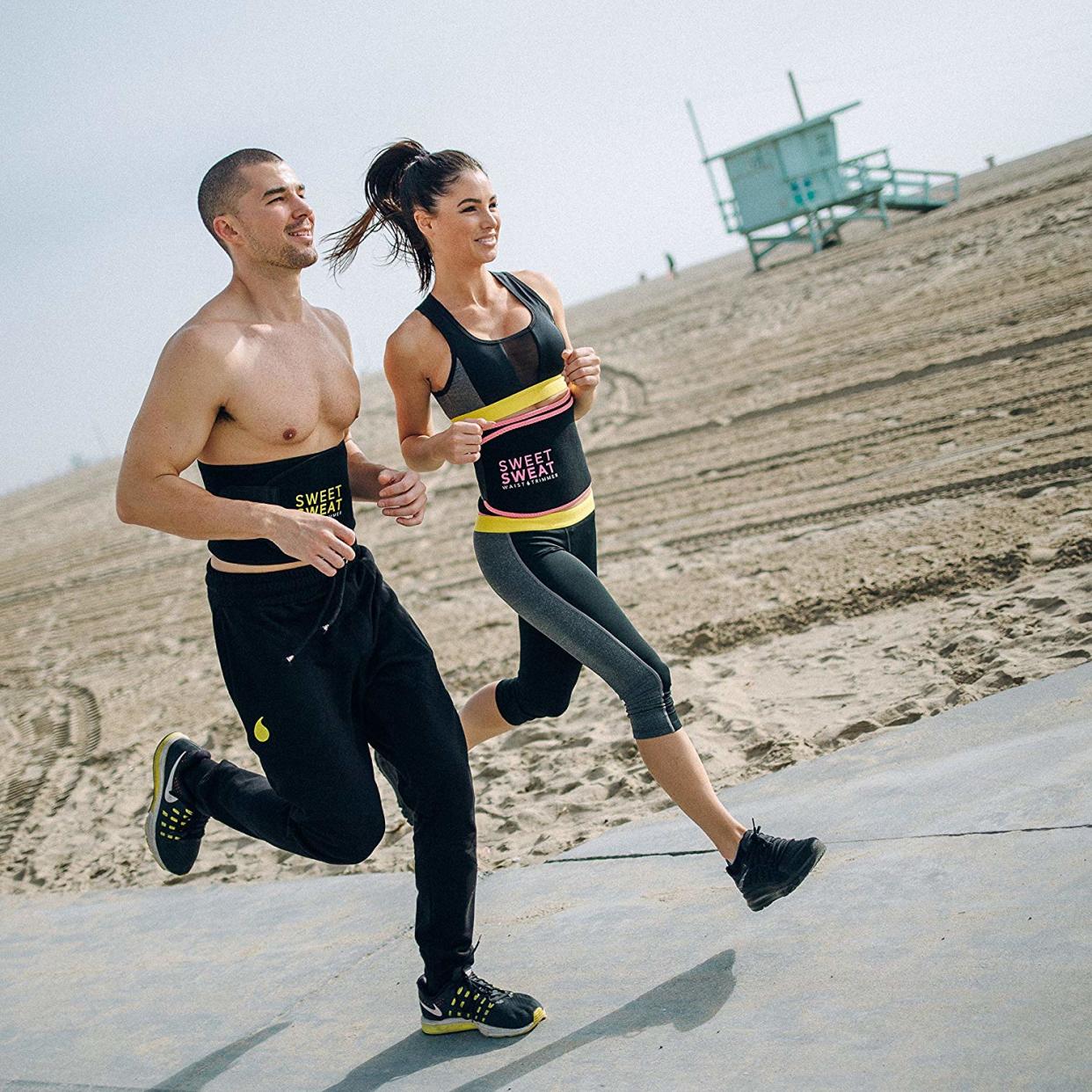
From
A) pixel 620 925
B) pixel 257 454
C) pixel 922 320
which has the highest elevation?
pixel 257 454

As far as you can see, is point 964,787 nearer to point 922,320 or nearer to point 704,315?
point 922,320

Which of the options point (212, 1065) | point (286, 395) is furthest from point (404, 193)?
point (212, 1065)

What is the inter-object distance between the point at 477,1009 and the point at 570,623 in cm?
107

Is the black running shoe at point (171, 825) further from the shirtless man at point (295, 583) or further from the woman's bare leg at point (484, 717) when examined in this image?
the woman's bare leg at point (484, 717)

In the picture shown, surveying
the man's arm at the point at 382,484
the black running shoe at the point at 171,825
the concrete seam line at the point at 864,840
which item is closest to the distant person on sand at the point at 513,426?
the man's arm at the point at 382,484

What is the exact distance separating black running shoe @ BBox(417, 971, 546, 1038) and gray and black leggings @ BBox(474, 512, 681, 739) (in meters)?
0.76

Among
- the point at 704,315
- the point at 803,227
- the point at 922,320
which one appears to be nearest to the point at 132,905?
the point at 922,320

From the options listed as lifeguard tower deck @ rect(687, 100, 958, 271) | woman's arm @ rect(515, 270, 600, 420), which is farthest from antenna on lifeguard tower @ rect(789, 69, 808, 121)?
woman's arm @ rect(515, 270, 600, 420)

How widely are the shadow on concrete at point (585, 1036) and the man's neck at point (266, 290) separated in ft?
6.44

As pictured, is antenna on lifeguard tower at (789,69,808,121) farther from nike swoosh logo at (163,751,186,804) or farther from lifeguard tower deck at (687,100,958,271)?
nike swoosh logo at (163,751,186,804)

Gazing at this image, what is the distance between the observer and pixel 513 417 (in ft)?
11.7

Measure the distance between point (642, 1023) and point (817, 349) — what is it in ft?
38.2

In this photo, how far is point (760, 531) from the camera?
8039 mm

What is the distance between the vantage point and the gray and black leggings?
130 inches
